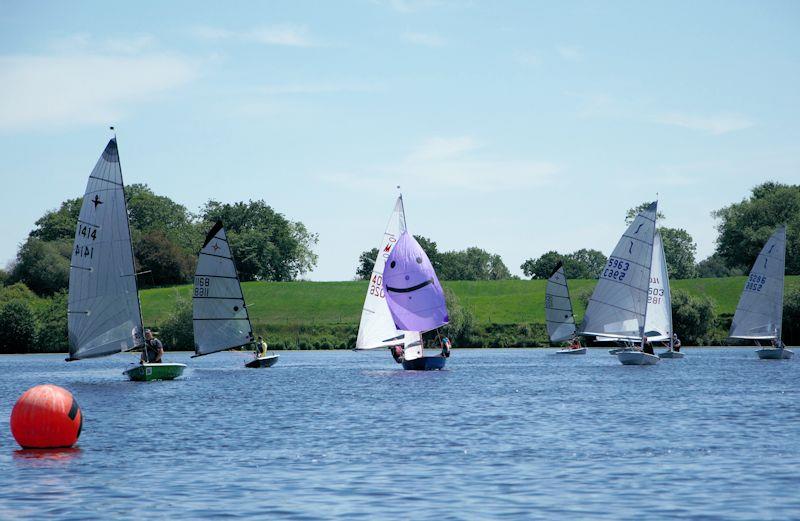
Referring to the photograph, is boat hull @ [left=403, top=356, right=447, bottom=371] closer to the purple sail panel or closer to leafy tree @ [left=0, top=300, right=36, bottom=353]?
the purple sail panel

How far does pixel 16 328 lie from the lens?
131125 mm

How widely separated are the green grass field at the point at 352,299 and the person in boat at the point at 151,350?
73622 millimetres

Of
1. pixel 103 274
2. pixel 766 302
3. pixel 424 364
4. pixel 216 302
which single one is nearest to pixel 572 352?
pixel 766 302

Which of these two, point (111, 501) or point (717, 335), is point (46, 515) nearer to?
point (111, 501)

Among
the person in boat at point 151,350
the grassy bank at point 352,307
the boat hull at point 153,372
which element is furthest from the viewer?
the grassy bank at point 352,307

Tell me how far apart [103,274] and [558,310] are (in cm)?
6887

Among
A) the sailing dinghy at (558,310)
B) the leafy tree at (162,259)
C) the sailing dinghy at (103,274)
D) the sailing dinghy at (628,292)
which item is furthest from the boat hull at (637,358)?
the leafy tree at (162,259)

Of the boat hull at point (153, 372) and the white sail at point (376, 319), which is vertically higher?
the white sail at point (376, 319)

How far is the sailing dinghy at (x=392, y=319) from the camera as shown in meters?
69.4

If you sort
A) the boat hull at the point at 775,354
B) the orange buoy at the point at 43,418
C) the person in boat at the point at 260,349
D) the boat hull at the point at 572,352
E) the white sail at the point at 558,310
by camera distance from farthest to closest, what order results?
the white sail at the point at 558,310 < the boat hull at the point at 572,352 < the boat hull at the point at 775,354 < the person in boat at the point at 260,349 < the orange buoy at the point at 43,418

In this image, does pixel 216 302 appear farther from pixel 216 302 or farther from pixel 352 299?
pixel 352 299

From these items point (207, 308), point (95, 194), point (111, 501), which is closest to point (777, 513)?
point (111, 501)

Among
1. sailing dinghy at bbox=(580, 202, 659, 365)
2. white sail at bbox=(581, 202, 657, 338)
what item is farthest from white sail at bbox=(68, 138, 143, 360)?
white sail at bbox=(581, 202, 657, 338)

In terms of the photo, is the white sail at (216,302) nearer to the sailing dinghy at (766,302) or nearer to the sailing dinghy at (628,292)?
the sailing dinghy at (628,292)
